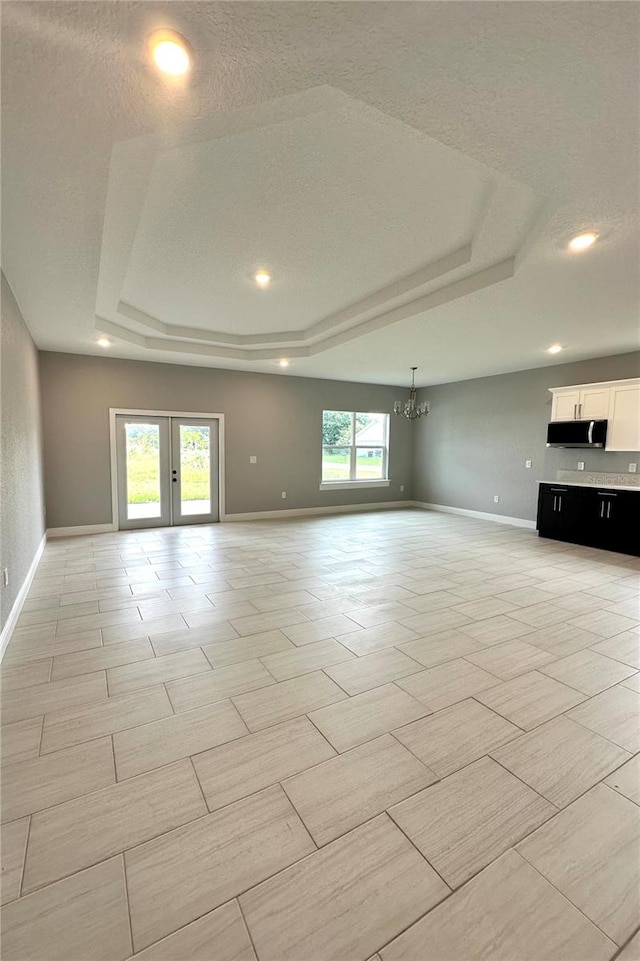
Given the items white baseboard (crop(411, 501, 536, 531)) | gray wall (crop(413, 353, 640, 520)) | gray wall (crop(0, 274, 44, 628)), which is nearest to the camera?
gray wall (crop(0, 274, 44, 628))

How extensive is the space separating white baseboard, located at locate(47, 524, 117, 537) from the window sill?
3.94 meters

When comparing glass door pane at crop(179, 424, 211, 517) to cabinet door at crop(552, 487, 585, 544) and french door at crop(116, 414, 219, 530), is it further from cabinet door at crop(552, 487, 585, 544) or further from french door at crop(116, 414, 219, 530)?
cabinet door at crop(552, 487, 585, 544)

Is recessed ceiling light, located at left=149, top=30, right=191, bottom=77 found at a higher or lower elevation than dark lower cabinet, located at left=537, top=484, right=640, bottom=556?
higher

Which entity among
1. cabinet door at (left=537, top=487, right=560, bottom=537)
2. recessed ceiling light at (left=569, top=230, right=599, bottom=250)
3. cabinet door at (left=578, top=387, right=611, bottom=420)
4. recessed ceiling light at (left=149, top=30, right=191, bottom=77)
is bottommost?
cabinet door at (left=537, top=487, right=560, bottom=537)

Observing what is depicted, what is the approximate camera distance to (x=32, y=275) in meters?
3.14

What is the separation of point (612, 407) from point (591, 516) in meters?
1.56

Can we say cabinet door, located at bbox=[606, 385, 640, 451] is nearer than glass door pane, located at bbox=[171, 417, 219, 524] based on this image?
Yes

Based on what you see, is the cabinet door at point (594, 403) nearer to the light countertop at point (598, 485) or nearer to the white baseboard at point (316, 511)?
the light countertop at point (598, 485)

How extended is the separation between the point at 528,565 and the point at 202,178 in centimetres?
486

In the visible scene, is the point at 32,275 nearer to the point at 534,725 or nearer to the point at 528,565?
the point at 534,725

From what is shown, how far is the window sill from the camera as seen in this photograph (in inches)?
330

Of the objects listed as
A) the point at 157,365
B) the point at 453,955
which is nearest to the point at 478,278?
the point at 453,955

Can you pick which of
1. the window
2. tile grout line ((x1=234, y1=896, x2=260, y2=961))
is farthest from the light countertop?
tile grout line ((x1=234, y1=896, x2=260, y2=961))

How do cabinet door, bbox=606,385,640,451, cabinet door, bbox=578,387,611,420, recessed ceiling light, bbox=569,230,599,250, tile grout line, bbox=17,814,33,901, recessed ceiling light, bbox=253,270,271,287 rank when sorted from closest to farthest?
tile grout line, bbox=17,814,33,901 < recessed ceiling light, bbox=569,230,599,250 < recessed ceiling light, bbox=253,270,271,287 < cabinet door, bbox=606,385,640,451 < cabinet door, bbox=578,387,611,420
